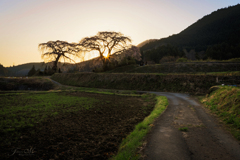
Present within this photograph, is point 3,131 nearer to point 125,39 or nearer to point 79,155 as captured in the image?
point 79,155

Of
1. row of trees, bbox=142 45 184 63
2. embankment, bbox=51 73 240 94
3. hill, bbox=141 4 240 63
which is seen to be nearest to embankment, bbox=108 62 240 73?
embankment, bbox=51 73 240 94

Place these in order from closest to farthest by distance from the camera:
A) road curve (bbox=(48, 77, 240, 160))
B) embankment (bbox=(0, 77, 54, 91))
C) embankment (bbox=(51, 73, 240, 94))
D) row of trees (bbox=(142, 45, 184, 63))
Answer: road curve (bbox=(48, 77, 240, 160)), embankment (bbox=(51, 73, 240, 94)), embankment (bbox=(0, 77, 54, 91)), row of trees (bbox=(142, 45, 184, 63))

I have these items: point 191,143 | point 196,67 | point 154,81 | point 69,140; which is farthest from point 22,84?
point 196,67

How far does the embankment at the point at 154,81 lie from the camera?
23.5 m

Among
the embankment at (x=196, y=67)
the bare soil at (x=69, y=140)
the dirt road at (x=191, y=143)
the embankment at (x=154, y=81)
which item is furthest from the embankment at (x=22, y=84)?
the dirt road at (x=191, y=143)

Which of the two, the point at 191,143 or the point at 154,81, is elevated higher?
the point at 154,81

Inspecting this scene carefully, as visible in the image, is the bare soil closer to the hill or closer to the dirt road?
the dirt road

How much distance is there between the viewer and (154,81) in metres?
29.7

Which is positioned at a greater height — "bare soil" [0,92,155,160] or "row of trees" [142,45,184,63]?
"row of trees" [142,45,184,63]

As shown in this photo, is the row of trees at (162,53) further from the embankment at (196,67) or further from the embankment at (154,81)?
the embankment at (154,81)

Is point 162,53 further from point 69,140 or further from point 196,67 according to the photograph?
point 69,140

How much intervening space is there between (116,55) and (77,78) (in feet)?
47.1

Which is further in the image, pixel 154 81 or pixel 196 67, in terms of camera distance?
pixel 196 67

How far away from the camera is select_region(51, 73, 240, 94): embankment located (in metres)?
23.5
